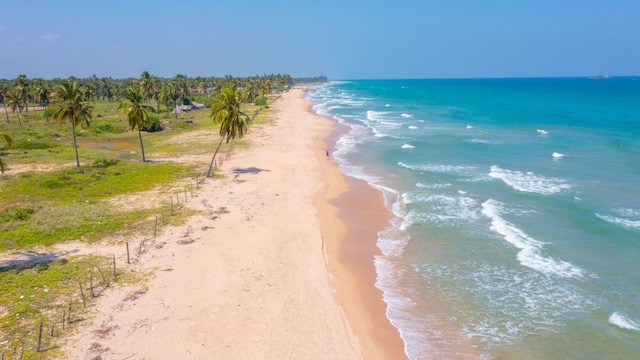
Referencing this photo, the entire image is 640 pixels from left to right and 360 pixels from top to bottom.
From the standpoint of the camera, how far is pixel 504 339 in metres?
17.9

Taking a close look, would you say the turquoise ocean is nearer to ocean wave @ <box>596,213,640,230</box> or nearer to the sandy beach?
ocean wave @ <box>596,213,640,230</box>

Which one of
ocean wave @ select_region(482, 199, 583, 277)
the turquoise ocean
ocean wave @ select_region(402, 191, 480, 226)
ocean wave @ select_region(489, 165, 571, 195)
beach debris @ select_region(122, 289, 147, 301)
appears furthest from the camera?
ocean wave @ select_region(489, 165, 571, 195)

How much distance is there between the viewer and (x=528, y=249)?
85.8 ft

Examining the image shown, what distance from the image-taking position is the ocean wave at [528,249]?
23.5 m

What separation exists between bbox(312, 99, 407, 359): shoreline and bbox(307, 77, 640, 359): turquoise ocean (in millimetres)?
638

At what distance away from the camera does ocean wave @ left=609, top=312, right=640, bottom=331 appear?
18.5 metres

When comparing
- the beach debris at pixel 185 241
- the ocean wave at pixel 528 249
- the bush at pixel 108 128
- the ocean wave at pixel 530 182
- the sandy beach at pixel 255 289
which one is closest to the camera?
the sandy beach at pixel 255 289

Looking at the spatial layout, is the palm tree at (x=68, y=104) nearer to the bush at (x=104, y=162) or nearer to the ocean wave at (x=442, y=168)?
the bush at (x=104, y=162)

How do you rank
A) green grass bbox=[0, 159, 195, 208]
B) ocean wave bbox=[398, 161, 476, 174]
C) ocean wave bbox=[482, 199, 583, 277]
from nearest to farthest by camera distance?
ocean wave bbox=[482, 199, 583, 277], green grass bbox=[0, 159, 195, 208], ocean wave bbox=[398, 161, 476, 174]

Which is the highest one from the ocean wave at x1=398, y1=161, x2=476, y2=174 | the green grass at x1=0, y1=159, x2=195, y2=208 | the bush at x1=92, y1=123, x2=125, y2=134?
the bush at x1=92, y1=123, x2=125, y2=134

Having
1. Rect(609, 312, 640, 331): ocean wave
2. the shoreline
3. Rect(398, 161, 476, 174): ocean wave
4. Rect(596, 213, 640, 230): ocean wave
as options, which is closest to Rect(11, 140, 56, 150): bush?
the shoreline

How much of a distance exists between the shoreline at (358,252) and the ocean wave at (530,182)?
1378 centimetres

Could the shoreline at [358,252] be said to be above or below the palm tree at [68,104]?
below

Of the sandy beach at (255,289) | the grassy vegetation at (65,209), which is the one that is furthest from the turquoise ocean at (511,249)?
the grassy vegetation at (65,209)
